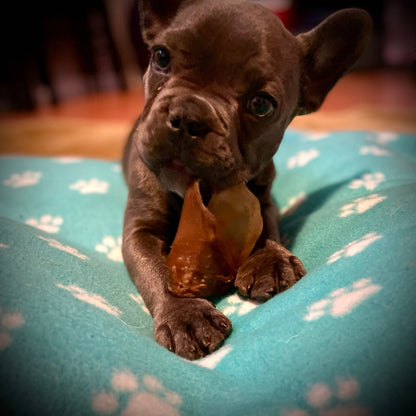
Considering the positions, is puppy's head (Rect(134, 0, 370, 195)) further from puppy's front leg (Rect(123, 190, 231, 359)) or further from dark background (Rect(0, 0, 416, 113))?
dark background (Rect(0, 0, 416, 113))

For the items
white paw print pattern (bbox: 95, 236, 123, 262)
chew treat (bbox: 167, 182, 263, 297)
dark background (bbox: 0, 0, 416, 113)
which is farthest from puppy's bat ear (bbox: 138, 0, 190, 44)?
dark background (bbox: 0, 0, 416, 113)

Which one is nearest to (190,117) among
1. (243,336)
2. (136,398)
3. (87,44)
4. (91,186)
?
(243,336)

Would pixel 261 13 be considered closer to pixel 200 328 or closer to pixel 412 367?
pixel 200 328

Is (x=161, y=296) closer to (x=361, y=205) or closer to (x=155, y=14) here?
(x=361, y=205)

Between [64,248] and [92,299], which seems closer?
[92,299]

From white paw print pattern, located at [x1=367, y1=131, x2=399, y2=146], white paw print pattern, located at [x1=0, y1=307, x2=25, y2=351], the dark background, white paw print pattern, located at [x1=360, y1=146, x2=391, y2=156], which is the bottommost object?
the dark background

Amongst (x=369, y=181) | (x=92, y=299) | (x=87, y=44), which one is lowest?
(x=87, y=44)
